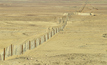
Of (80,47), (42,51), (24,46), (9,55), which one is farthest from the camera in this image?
(80,47)

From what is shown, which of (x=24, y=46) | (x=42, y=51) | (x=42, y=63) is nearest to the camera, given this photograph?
(x=42, y=63)

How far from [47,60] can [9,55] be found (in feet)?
7.17

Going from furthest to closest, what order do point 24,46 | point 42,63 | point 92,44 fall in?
point 92,44 < point 24,46 < point 42,63

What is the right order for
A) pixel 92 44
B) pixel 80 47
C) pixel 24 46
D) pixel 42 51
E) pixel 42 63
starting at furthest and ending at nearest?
pixel 92 44 → pixel 80 47 → pixel 42 51 → pixel 24 46 → pixel 42 63

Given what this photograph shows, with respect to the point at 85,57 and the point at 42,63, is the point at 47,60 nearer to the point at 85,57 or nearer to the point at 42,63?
the point at 42,63

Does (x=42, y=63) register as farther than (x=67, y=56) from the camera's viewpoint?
No

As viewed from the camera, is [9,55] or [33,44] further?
[33,44]

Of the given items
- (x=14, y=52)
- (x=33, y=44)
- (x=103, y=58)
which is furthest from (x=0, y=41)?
(x=103, y=58)

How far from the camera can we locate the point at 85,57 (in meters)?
13.2

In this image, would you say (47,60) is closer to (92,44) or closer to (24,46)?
(24,46)


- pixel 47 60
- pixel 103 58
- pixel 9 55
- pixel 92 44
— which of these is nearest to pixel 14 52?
pixel 9 55

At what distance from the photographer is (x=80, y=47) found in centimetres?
1680

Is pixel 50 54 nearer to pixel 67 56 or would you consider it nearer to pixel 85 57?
pixel 67 56

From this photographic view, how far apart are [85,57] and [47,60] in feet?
7.37
